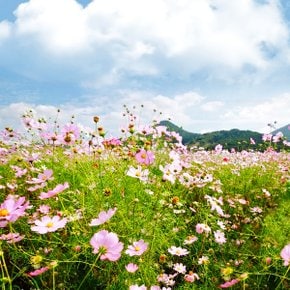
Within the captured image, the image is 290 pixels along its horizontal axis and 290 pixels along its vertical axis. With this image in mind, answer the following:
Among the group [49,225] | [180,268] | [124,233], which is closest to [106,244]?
[49,225]

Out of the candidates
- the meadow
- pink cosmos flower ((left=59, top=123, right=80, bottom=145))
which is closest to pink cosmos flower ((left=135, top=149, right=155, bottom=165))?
the meadow

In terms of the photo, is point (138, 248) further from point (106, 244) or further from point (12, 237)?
point (12, 237)

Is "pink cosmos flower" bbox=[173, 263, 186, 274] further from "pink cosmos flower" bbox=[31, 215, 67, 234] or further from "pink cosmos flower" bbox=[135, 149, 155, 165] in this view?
"pink cosmos flower" bbox=[31, 215, 67, 234]

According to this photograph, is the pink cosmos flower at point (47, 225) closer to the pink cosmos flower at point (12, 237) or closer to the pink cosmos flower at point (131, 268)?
the pink cosmos flower at point (12, 237)

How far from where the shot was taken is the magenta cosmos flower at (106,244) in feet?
5.39


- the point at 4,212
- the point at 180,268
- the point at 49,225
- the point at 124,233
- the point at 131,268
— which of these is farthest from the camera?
the point at 180,268

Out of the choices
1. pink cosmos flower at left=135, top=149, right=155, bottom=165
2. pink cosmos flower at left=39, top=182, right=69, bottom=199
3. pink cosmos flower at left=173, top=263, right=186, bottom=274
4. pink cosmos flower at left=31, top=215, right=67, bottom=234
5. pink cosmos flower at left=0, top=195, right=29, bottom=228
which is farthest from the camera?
pink cosmos flower at left=173, top=263, right=186, bottom=274

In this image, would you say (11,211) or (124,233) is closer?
(11,211)

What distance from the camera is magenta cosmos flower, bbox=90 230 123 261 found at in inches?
64.6

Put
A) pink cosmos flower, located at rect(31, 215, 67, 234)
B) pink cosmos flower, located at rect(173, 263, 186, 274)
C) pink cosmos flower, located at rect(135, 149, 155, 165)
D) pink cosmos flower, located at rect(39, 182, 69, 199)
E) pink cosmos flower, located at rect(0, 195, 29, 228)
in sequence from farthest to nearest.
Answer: pink cosmos flower, located at rect(173, 263, 186, 274) → pink cosmos flower, located at rect(135, 149, 155, 165) → pink cosmos flower, located at rect(39, 182, 69, 199) → pink cosmos flower, located at rect(31, 215, 67, 234) → pink cosmos flower, located at rect(0, 195, 29, 228)

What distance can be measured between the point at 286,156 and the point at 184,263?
4.85m

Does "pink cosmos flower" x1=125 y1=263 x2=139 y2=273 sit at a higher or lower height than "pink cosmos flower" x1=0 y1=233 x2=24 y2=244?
lower

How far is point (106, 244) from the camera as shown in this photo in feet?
5.43

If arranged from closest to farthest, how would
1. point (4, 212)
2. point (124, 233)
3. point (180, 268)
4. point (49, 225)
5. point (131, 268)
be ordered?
point (4, 212)
point (49, 225)
point (131, 268)
point (124, 233)
point (180, 268)
